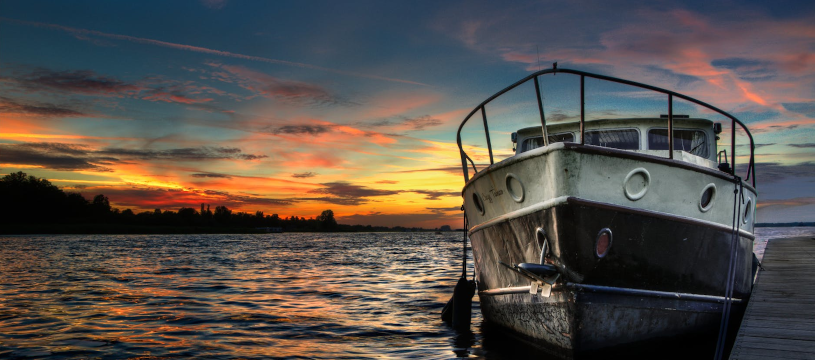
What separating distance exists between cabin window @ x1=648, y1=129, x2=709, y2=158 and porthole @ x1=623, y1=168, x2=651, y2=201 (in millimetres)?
2681

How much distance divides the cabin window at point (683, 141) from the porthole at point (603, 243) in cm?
311

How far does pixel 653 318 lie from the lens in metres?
6.17

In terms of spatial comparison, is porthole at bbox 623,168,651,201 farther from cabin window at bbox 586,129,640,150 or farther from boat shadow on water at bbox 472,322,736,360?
cabin window at bbox 586,129,640,150

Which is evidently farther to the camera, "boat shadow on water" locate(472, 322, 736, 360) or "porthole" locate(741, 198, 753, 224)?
"porthole" locate(741, 198, 753, 224)

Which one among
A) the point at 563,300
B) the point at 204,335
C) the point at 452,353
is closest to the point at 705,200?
the point at 563,300

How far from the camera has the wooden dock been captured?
17.3 ft

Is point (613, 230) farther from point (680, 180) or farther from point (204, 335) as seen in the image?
point (204, 335)

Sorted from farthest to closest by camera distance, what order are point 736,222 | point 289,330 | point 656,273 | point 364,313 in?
point 364,313 → point 289,330 → point 736,222 → point 656,273

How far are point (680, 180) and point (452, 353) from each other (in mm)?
3897

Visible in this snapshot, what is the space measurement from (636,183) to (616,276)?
3.48ft

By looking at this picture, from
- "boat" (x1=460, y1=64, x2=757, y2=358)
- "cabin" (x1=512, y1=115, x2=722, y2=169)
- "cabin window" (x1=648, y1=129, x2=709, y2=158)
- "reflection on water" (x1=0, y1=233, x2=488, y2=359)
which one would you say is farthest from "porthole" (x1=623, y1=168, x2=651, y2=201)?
"reflection on water" (x1=0, y1=233, x2=488, y2=359)

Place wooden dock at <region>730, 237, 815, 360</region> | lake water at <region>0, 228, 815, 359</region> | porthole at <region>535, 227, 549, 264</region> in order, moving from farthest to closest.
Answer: lake water at <region>0, 228, 815, 359</region> → porthole at <region>535, 227, 549, 264</region> → wooden dock at <region>730, 237, 815, 360</region>

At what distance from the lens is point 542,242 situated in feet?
19.6

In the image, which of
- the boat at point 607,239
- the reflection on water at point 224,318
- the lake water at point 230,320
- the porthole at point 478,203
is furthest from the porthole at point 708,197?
the reflection on water at point 224,318
